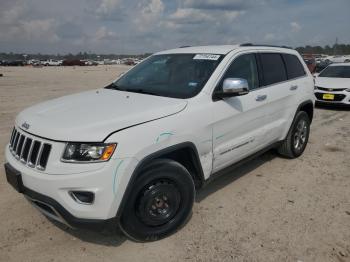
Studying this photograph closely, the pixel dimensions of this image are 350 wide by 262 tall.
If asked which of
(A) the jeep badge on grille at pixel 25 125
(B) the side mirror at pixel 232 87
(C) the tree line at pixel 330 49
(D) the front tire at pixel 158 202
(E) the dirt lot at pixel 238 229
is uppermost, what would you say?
(C) the tree line at pixel 330 49

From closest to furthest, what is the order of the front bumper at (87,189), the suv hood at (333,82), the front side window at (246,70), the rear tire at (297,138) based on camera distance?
the front bumper at (87,189), the front side window at (246,70), the rear tire at (297,138), the suv hood at (333,82)

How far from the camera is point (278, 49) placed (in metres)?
A: 5.14

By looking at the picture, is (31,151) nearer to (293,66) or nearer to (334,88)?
(293,66)

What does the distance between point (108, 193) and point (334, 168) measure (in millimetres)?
4011

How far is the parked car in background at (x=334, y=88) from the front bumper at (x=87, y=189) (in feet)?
30.6

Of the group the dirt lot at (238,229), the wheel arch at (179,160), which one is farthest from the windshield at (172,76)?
the dirt lot at (238,229)

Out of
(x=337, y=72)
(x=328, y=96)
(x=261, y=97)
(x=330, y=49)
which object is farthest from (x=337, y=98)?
(x=330, y=49)

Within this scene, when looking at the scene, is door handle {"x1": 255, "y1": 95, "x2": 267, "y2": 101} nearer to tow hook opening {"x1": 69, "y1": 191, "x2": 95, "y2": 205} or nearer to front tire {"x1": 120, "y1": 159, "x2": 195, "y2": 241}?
front tire {"x1": 120, "y1": 159, "x2": 195, "y2": 241}

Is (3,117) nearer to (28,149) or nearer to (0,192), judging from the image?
(0,192)

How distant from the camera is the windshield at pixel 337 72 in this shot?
11.4m

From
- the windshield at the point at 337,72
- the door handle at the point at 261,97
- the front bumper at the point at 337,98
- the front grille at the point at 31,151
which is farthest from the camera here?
the windshield at the point at 337,72

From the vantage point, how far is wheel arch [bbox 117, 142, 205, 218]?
2818 millimetres

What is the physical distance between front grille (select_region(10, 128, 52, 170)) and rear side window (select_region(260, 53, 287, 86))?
3005 mm

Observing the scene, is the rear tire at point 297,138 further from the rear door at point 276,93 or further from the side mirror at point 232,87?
the side mirror at point 232,87
